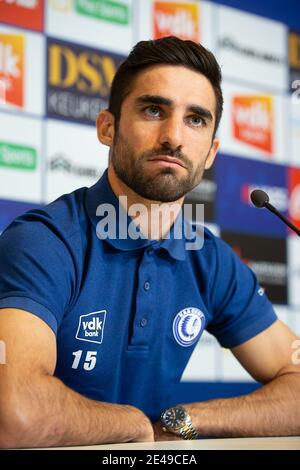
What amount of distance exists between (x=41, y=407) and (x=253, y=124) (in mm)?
2004

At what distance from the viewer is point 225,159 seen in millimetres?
2752

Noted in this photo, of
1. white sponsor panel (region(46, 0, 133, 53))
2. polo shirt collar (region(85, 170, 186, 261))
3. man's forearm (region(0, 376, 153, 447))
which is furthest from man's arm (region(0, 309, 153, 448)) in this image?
white sponsor panel (region(46, 0, 133, 53))

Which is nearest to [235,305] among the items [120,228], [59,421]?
[120,228]

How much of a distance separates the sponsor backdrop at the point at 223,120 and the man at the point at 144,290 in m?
0.72

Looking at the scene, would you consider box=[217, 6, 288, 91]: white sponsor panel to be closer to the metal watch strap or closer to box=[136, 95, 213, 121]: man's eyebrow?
box=[136, 95, 213, 121]: man's eyebrow

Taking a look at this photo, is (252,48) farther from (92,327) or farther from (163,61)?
(92,327)

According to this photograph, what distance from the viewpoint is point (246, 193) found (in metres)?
2.80

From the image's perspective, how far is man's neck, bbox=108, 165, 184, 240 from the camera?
1.50 m

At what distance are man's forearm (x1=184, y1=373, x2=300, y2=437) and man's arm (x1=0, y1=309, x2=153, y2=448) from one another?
0.63 feet

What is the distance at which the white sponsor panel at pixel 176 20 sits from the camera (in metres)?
2.62

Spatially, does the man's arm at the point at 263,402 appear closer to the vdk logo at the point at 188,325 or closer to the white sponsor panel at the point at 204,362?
the vdk logo at the point at 188,325
